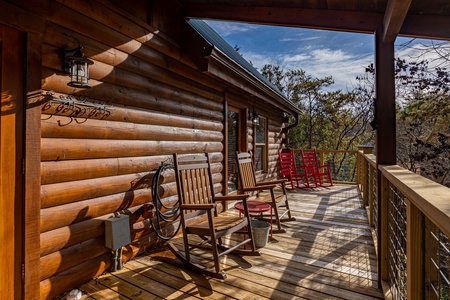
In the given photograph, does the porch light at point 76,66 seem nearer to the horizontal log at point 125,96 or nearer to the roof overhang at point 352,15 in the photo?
the horizontal log at point 125,96

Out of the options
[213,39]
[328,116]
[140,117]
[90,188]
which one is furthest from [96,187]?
[328,116]

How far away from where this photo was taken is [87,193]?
2113mm

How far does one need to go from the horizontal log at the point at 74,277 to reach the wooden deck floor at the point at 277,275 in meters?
0.07

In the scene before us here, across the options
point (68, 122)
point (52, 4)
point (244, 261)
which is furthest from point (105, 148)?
point (244, 261)

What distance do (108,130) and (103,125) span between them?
2.5 inches

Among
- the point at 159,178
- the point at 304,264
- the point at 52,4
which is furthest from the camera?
the point at 159,178

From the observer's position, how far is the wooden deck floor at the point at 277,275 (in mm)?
1982

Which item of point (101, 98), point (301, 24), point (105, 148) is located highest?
point (301, 24)

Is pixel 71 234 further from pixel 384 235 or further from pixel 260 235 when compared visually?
pixel 384 235

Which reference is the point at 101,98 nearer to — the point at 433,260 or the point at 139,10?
the point at 139,10

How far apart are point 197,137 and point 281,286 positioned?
2.16 metres

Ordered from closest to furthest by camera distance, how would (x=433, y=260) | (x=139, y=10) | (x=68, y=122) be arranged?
(x=433, y=260)
(x=68, y=122)
(x=139, y=10)

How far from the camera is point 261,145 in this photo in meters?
6.21

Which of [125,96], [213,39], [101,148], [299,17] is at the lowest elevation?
[101,148]
